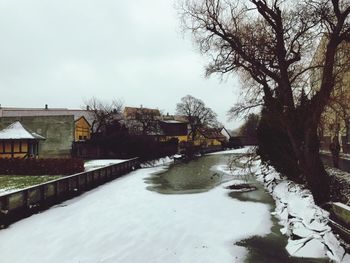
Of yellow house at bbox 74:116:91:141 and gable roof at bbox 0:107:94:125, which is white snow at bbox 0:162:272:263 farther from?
gable roof at bbox 0:107:94:125

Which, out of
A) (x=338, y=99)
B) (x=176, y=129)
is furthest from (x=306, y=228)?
(x=176, y=129)

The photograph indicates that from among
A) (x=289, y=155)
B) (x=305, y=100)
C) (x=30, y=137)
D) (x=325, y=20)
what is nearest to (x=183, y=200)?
(x=289, y=155)

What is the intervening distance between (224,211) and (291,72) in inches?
→ 269

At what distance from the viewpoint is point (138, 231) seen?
12.0 meters

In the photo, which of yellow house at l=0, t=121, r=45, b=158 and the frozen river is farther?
yellow house at l=0, t=121, r=45, b=158

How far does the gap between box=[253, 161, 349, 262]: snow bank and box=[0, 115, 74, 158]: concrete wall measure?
1358 inches

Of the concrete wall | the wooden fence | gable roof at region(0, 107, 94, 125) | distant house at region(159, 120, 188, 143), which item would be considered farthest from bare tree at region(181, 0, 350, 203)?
distant house at region(159, 120, 188, 143)

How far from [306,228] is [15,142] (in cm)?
2736

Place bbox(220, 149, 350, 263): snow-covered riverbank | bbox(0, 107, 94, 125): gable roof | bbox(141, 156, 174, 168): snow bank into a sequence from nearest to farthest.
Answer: bbox(220, 149, 350, 263): snow-covered riverbank, bbox(141, 156, 174, 168): snow bank, bbox(0, 107, 94, 125): gable roof

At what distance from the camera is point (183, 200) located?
58.2 ft

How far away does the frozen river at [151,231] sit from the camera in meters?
9.72

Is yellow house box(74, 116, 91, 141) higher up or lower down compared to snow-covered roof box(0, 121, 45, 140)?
higher up

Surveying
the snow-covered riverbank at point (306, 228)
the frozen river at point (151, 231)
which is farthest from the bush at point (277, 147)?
the snow-covered riverbank at point (306, 228)

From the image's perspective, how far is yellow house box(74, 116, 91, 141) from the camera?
1981 inches
